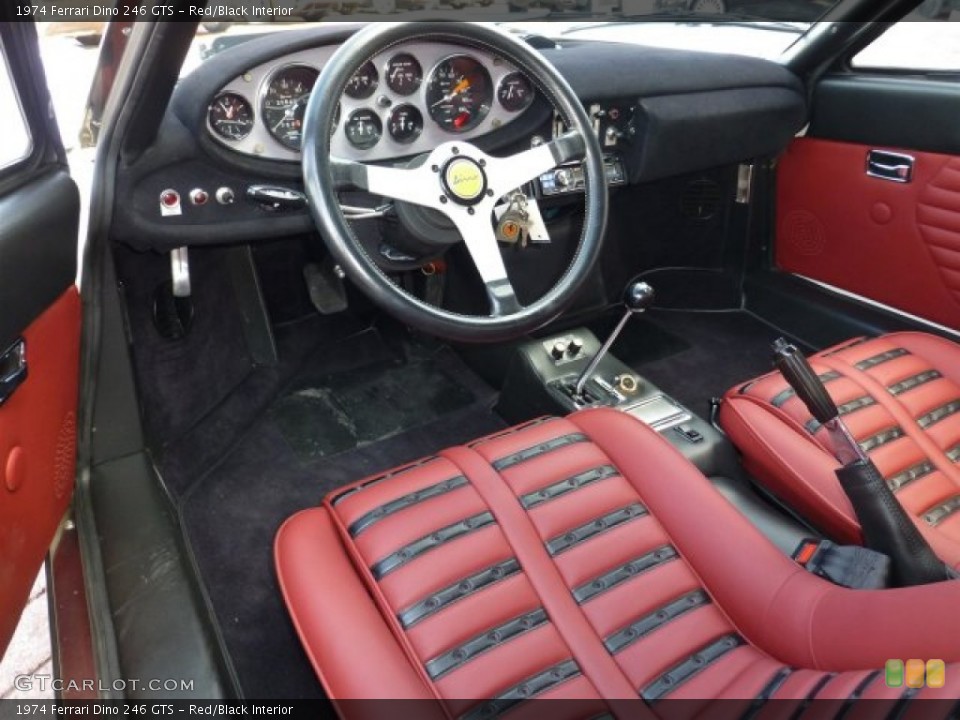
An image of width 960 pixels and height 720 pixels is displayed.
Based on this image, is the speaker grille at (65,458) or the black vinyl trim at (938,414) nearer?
the speaker grille at (65,458)

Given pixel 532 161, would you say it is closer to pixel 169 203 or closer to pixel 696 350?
pixel 169 203

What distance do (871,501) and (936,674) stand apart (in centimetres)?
58

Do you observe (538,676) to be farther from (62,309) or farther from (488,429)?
(488,429)

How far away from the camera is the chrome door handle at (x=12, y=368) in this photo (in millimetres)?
1238

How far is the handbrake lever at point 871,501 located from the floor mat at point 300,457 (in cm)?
112

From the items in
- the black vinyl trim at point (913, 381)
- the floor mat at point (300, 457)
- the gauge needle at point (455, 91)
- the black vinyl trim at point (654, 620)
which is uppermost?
the gauge needle at point (455, 91)

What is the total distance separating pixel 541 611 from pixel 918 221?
181 centimetres

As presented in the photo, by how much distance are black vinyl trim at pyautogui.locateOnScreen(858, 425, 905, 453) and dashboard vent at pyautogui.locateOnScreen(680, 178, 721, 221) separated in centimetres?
140

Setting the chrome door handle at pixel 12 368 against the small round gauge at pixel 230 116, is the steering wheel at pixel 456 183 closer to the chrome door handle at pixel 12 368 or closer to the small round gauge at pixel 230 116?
the small round gauge at pixel 230 116

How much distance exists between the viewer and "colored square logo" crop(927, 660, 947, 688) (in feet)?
2.52

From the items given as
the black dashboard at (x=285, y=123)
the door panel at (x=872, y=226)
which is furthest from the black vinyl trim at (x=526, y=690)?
the door panel at (x=872, y=226)

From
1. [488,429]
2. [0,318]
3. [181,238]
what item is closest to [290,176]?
[181,238]

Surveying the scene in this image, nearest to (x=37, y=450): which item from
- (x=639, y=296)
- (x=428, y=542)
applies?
(x=428, y=542)

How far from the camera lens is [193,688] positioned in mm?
1146
